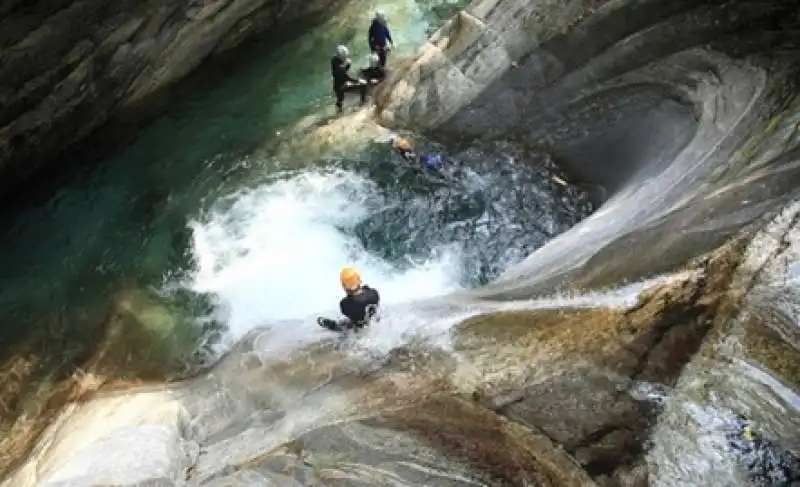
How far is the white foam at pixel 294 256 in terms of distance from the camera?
410 inches

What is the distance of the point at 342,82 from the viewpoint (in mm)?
13578

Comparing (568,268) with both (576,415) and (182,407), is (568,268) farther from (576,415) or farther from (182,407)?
(182,407)

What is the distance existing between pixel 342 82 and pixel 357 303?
6.54 m

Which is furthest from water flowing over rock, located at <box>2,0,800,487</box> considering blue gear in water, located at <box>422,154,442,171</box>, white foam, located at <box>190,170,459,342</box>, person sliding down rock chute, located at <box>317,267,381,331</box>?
blue gear in water, located at <box>422,154,442,171</box>

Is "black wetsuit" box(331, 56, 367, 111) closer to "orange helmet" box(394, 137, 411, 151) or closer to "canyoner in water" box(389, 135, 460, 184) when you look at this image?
"orange helmet" box(394, 137, 411, 151)

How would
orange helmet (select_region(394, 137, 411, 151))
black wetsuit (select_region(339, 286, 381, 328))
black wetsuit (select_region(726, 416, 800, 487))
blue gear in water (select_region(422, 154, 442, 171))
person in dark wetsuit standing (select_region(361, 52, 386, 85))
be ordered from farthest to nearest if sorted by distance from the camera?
person in dark wetsuit standing (select_region(361, 52, 386, 85))
orange helmet (select_region(394, 137, 411, 151))
blue gear in water (select_region(422, 154, 442, 171))
black wetsuit (select_region(339, 286, 381, 328))
black wetsuit (select_region(726, 416, 800, 487))

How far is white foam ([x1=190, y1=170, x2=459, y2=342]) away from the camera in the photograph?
1042cm

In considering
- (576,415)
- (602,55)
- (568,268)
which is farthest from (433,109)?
(576,415)

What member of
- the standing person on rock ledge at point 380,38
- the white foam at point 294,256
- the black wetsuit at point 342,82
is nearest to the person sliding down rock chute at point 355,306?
the white foam at point 294,256

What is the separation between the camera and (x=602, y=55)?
1145cm

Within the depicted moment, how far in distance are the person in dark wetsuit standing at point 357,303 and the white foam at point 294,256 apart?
1.15m

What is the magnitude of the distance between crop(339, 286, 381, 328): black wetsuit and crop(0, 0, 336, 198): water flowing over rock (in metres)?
6.39

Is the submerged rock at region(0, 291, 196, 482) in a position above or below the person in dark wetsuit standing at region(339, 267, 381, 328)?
below

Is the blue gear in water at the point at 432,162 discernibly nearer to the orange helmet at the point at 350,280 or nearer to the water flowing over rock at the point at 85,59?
the orange helmet at the point at 350,280
